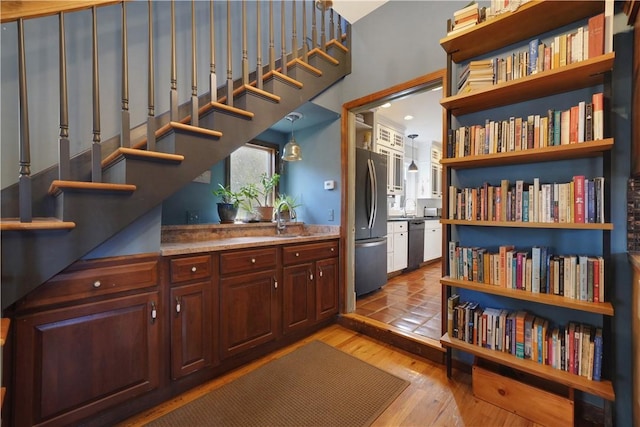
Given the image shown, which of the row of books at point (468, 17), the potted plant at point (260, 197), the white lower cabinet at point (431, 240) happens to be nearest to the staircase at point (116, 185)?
the potted plant at point (260, 197)

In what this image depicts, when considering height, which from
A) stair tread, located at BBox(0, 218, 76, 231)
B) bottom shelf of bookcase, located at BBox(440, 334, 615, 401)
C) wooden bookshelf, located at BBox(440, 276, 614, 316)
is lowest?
bottom shelf of bookcase, located at BBox(440, 334, 615, 401)

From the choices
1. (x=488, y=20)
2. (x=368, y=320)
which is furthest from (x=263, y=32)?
(x=368, y=320)

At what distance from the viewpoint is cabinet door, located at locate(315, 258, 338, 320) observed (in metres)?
2.49

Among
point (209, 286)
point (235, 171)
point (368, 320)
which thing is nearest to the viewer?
point (209, 286)

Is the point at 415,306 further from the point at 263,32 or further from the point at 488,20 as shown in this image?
the point at 263,32

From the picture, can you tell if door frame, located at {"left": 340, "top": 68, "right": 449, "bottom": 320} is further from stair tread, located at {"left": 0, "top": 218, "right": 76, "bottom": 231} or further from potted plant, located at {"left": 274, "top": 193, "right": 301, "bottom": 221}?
stair tread, located at {"left": 0, "top": 218, "right": 76, "bottom": 231}

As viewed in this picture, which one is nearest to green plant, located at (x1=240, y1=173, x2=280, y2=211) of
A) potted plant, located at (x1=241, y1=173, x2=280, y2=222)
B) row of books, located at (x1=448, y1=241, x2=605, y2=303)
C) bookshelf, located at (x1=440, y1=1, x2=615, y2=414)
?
potted plant, located at (x1=241, y1=173, x2=280, y2=222)

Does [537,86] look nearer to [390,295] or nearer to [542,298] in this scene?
[542,298]

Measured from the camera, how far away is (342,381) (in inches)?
71.1

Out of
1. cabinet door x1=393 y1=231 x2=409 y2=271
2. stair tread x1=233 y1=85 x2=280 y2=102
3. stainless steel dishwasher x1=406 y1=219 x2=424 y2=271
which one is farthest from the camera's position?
stainless steel dishwasher x1=406 y1=219 x2=424 y2=271

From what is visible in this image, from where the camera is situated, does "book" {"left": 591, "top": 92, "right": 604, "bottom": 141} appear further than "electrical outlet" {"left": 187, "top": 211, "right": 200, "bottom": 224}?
No

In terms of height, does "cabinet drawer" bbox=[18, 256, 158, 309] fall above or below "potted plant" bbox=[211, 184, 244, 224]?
below

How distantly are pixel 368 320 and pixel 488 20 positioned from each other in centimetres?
241

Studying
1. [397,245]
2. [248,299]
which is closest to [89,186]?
[248,299]
